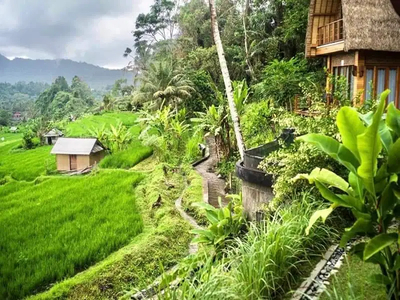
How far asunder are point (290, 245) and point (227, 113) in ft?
21.9

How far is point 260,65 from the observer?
1617 centimetres

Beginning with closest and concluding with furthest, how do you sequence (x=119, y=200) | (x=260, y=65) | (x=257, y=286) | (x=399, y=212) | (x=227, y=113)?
1. (x=399, y=212)
2. (x=257, y=286)
3. (x=119, y=200)
4. (x=227, y=113)
5. (x=260, y=65)

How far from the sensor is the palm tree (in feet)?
52.0

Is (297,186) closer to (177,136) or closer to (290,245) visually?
(290,245)

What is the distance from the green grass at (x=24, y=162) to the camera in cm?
1135

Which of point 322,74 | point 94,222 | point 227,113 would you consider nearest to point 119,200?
point 94,222

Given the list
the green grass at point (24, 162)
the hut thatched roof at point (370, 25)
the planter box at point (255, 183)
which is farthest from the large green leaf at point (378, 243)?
the green grass at point (24, 162)

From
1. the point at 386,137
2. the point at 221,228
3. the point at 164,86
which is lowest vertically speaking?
the point at 221,228

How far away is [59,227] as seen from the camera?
6266 millimetres

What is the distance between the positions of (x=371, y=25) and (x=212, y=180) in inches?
193

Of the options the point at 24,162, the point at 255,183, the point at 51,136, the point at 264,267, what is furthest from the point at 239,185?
the point at 51,136

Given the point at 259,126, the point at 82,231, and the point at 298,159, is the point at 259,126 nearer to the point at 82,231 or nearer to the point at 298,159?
the point at 82,231

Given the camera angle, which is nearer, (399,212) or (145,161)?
(399,212)

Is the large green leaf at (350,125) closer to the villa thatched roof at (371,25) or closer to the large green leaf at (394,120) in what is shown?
the large green leaf at (394,120)
